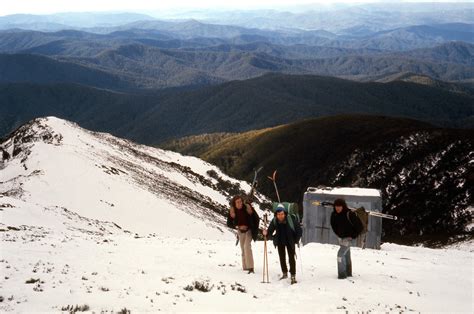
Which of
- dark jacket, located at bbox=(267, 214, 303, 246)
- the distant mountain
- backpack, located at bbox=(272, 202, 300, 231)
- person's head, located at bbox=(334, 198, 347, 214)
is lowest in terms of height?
the distant mountain

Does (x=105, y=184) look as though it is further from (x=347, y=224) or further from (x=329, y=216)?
(x=347, y=224)

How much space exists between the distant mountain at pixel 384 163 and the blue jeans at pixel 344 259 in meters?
35.6

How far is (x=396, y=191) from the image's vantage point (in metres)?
66.5

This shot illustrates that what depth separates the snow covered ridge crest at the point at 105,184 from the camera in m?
35.9

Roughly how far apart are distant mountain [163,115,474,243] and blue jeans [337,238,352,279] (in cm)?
3561

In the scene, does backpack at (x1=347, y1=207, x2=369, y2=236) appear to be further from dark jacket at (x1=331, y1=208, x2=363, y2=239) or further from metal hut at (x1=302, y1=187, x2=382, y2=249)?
metal hut at (x1=302, y1=187, x2=382, y2=249)

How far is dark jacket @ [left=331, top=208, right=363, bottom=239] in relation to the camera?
1306 cm

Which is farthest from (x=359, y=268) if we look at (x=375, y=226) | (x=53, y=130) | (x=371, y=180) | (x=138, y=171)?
(x=371, y=180)

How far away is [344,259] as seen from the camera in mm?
13703

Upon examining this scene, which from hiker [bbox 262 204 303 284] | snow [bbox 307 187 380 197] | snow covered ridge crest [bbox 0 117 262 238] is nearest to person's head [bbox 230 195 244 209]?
hiker [bbox 262 204 303 284]

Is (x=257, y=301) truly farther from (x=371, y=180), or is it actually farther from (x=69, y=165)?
(x=371, y=180)

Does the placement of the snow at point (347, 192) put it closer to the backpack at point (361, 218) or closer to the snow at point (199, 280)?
the snow at point (199, 280)

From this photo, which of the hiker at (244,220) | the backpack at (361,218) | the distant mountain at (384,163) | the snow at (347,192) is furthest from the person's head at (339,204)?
the distant mountain at (384,163)

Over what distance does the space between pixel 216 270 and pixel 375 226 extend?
18.6 m
